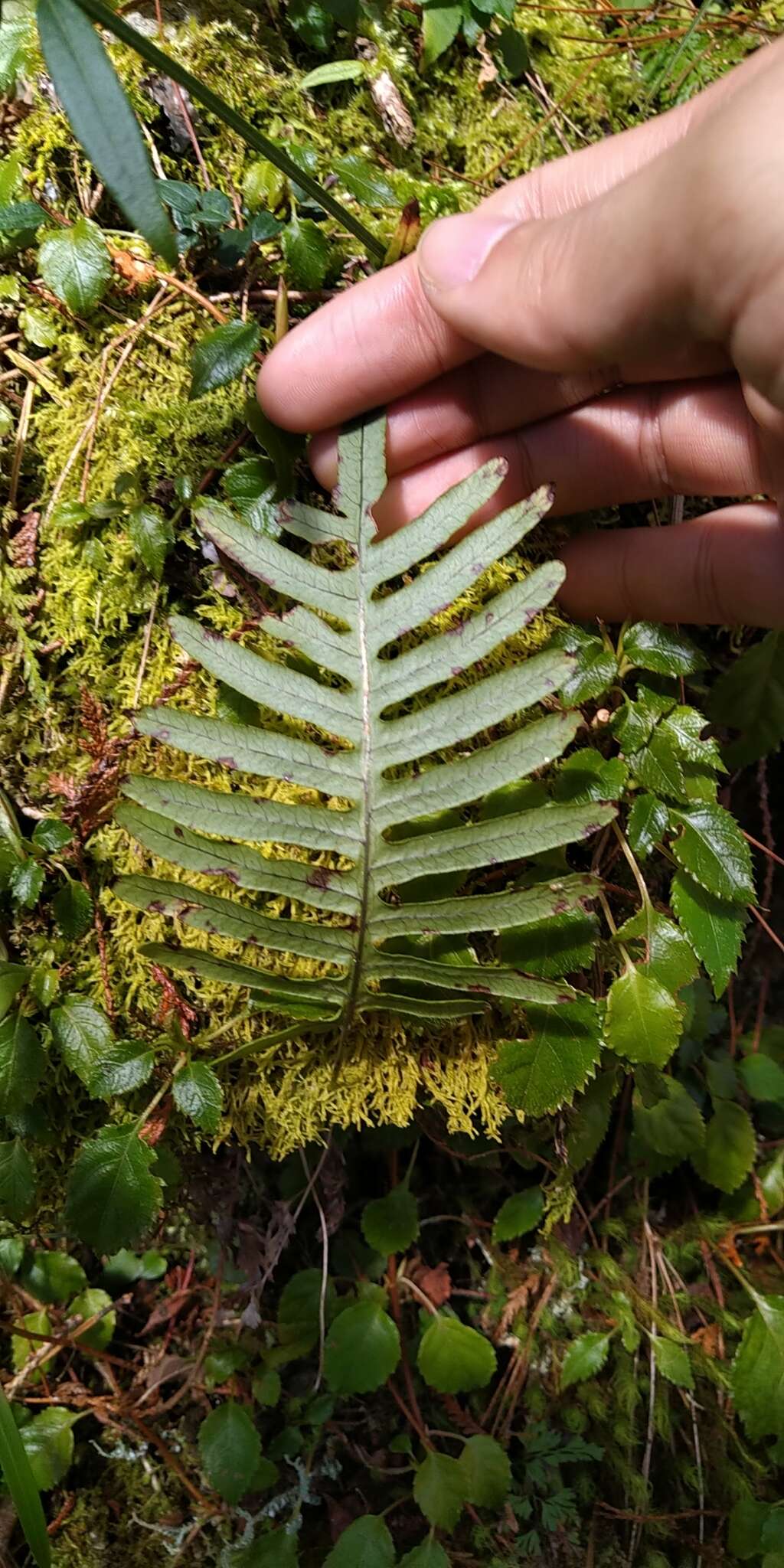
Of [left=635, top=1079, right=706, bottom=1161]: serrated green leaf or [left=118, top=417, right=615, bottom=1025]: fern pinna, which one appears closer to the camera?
[left=118, top=417, right=615, bottom=1025]: fern pinna

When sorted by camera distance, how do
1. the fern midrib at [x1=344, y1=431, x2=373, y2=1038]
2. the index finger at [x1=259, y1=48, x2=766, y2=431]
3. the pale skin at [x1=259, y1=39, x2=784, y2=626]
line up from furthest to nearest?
the index finger at [x1=259, y1=48, x2=766, y2=431]
the fern midrib at [x1=344, y1=431, x2=373, y2=1038]
the pale skin at [x1=259, y1=39, x2=784, y2=626]

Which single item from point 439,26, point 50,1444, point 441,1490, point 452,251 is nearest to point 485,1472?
point 441,1490

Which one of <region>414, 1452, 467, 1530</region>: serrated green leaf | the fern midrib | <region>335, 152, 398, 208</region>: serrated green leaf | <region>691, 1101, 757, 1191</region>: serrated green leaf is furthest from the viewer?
<region>691, 1101, 757, 1191</region>: serrated green leaf

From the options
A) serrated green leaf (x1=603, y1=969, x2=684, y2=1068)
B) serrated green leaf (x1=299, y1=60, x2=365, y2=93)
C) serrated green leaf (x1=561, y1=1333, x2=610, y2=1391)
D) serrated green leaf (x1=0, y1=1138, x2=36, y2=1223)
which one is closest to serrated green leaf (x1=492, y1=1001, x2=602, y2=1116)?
serrated green leaf (x1=603, y1=969, x2=684, y2=1068)

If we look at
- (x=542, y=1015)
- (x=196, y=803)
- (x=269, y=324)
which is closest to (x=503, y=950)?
(x=542, y=1015)

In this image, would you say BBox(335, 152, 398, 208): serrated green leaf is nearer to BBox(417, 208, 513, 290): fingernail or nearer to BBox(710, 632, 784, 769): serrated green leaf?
BBox(417, 208, 513, 290): fingernail

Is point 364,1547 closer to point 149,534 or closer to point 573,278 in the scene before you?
point 149,534
